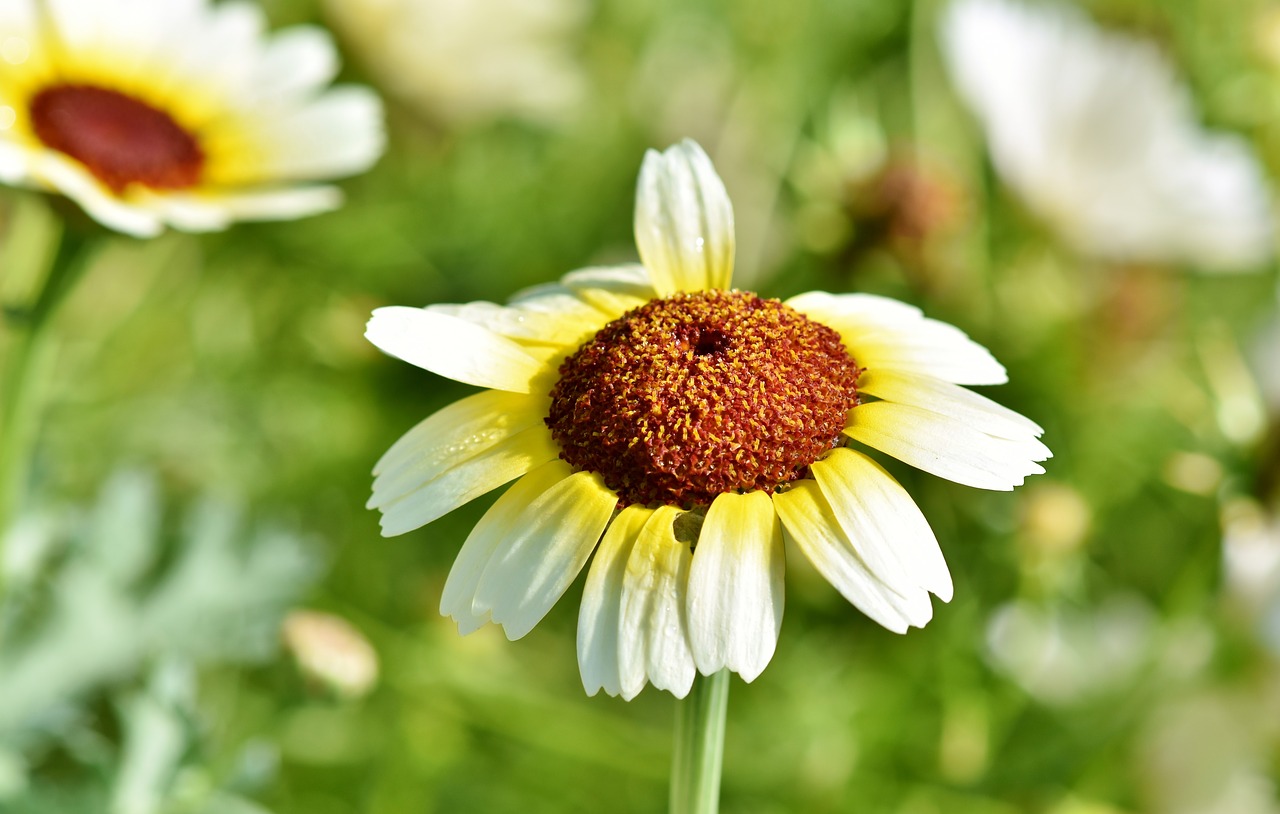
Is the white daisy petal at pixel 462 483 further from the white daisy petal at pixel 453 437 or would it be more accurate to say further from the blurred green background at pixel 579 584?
the blurred green background at pixel 579 584

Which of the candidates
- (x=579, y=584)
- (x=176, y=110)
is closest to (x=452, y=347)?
(x=176, y=110)

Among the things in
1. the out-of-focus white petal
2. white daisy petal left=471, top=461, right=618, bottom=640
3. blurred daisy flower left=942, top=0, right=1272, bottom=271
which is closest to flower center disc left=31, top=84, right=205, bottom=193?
the out-of-focus white petal

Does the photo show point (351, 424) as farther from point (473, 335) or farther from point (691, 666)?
point (691, 666)

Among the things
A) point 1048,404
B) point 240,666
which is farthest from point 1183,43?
point 240,666

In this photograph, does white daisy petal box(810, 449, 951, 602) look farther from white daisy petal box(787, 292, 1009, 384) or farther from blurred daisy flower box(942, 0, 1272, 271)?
blurred daisy flower box(942, 0, 1272, 271)

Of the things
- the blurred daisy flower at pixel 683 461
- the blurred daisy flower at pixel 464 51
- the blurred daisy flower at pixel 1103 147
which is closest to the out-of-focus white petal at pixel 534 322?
the blurred daisy flower at pixel 683 461
